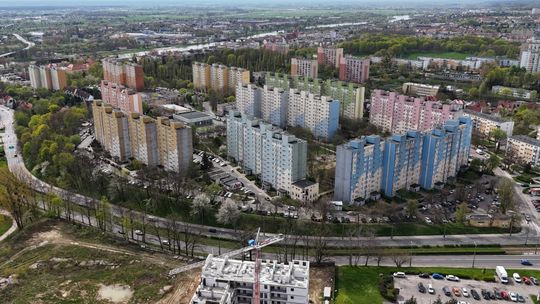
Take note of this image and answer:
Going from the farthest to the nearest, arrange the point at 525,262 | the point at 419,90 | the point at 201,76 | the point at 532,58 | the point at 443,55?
the point at 443,55, the point at 532,58, the point at 201,76, the point at 419,90, the point at 525,262

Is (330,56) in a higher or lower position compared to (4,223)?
higher

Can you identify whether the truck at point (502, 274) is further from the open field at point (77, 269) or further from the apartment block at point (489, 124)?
the apartment block at point (489, 124)

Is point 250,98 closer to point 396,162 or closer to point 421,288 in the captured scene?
point 396,162

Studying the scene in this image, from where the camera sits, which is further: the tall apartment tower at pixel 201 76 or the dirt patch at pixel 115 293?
the tall apartment tower at pixel 201 76

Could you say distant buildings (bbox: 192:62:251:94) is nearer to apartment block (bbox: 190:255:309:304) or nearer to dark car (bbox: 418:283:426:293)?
dark car (bbox: 418:283:426:293)

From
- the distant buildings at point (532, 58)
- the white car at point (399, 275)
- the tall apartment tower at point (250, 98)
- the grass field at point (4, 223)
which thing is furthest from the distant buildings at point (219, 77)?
the distant buildings at point (532, 58)

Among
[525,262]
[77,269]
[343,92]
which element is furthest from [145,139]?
[525,262]

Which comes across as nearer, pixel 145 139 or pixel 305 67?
pixel 145 139

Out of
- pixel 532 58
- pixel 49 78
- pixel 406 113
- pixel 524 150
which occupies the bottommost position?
pixel 524 150
